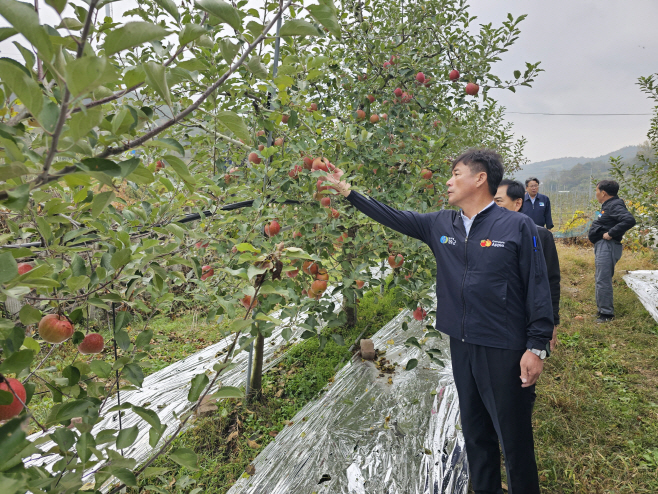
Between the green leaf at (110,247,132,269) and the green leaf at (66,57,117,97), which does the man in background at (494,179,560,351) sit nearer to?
the green leaf at (110,247,132,269)

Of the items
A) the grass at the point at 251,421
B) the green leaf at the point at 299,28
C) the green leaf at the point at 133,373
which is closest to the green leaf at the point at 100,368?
the green leaf at the point at 133,373

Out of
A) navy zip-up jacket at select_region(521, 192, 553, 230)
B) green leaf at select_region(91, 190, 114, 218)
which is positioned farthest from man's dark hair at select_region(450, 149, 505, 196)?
navy zip-up jacket at select_region(521, 192, 553, 230)

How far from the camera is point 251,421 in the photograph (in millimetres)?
2418

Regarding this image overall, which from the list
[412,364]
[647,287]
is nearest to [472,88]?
[412,364]

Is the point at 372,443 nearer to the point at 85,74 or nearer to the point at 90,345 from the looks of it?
the point at 90,345

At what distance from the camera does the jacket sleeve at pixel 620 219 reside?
3.59 meters

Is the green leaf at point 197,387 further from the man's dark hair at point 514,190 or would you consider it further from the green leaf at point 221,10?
the man's dark hair at point 514,190

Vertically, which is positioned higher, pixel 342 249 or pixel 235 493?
pixel 342 249

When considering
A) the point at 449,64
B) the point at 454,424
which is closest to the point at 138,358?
the point at 454,424

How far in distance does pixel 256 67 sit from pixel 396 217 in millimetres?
1143

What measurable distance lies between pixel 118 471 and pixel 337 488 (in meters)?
1.47

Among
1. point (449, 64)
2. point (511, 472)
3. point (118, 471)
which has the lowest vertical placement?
point (511, 472)

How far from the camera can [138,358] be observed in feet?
3.08

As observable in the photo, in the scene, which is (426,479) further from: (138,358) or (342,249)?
(138,358)
